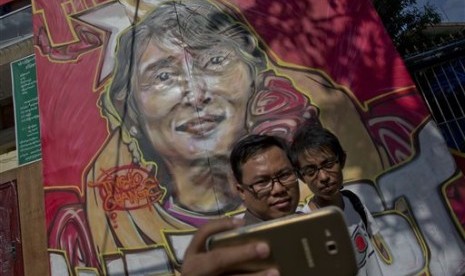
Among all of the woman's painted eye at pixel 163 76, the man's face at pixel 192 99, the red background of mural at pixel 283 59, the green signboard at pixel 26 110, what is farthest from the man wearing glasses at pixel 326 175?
the green signboard at pixel 26 110

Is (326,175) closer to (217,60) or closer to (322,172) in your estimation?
(322,172)

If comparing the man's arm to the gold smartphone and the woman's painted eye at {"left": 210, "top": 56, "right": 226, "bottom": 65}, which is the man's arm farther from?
the woman's painted eye at {"left": 210, "top": 56, "right": 226, "bottom": 65}

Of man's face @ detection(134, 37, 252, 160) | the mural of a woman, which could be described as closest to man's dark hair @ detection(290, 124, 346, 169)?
the mural of a woman

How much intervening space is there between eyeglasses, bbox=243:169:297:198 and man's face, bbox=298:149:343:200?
0.52 meters

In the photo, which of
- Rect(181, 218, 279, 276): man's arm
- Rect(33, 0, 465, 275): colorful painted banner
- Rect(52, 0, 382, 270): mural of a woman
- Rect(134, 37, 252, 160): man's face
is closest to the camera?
Rect(181, 218, 279, 276): man's arm

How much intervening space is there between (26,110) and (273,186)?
6.50 m

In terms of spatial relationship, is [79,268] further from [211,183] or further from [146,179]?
[211,183]

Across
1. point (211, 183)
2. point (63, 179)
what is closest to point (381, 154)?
point (211, 183)

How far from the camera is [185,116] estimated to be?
5016mm

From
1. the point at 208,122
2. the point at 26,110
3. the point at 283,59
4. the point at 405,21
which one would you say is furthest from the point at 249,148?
the point at 405,21

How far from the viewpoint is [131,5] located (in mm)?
5715

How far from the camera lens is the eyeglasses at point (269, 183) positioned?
4.66 feet

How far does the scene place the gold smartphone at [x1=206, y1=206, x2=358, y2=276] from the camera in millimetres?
792

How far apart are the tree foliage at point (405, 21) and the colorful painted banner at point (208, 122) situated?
394 centimetres
